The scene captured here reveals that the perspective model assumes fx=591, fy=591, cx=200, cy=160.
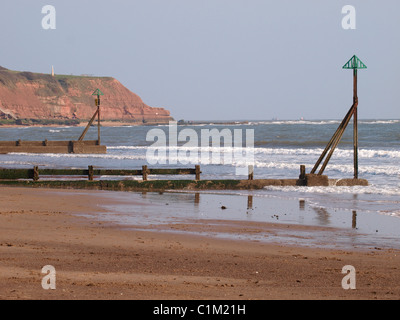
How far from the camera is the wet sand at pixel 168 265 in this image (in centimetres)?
711

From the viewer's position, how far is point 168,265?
880 cm

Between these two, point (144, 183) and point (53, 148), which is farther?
point (53, 148)

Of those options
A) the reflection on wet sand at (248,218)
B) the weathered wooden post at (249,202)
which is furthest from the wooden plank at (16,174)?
the weathered wooden post at (249,202)

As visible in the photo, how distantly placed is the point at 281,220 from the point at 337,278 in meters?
6.28

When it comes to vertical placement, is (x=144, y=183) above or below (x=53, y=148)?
below

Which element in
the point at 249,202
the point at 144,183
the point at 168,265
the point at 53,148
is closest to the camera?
the point at 168,265

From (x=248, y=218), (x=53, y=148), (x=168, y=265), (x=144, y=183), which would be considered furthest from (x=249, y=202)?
(x=53, y=148)

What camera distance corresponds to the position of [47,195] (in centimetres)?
1848

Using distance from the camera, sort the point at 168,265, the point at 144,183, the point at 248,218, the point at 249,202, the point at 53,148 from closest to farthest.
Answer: the point at 168,265, the point at 248,218, the point at 249,202, the point at 144,183, the point at 53,148

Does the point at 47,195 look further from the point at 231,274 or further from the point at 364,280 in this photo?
the point at 364,280

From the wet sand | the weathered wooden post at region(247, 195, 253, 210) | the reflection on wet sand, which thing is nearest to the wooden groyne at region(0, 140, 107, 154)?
the reflection on wet sand

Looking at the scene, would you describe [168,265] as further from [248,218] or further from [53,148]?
[53,148]

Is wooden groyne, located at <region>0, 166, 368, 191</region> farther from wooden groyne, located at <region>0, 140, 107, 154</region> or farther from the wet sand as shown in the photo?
wooden groyne, located at <region>0, 140, 107, 154</region>
